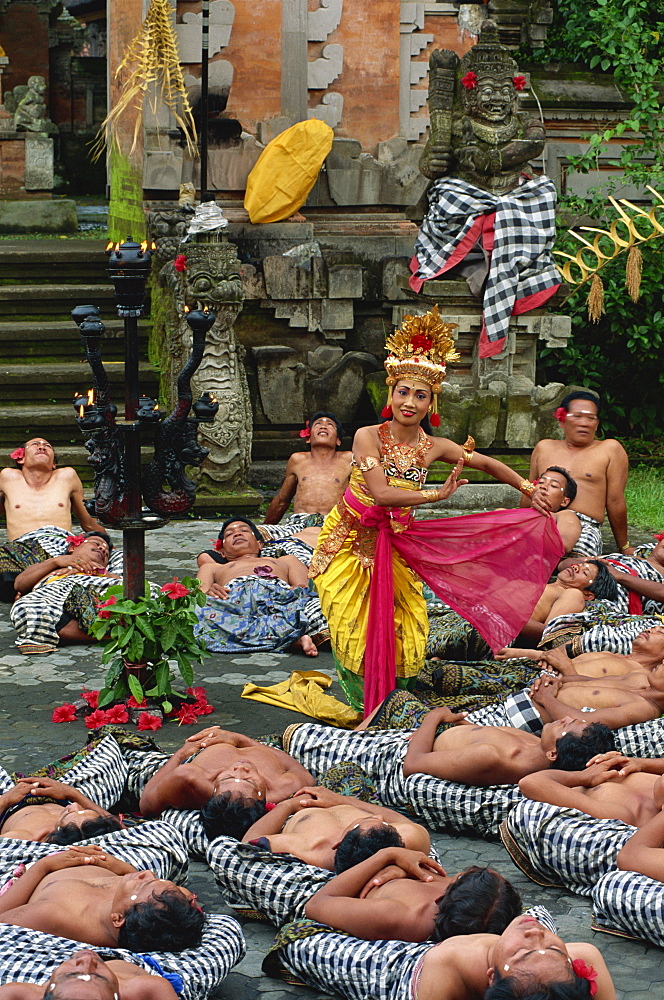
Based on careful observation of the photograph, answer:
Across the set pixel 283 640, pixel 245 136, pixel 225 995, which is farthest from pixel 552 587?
pixel 245 136

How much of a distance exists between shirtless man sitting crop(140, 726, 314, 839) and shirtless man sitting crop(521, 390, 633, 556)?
149 inches

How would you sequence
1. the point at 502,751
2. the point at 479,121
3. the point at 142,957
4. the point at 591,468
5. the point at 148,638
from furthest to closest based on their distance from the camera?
the point at 479,121, the point at 591,468, the point at 148,638, the point at 502,751, the point at 142,957

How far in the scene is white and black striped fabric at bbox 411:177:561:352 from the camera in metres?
10.7

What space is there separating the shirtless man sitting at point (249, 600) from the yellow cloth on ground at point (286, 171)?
5458mm

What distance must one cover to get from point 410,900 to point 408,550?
249 centimetres

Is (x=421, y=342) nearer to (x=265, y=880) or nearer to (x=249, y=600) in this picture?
(x=249, y=600)

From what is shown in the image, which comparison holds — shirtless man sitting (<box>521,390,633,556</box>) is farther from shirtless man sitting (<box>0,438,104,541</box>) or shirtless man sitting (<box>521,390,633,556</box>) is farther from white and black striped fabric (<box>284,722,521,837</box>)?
white and black striped fabric (<box>284,722,521,837</box>)

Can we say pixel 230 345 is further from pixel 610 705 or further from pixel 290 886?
pixel 290 886

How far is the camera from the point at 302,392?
12023 mm

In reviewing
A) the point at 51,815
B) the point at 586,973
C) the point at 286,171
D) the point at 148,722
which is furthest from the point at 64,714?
the point at 286,171

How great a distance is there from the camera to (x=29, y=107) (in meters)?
19.7

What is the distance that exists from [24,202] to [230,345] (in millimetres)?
7825

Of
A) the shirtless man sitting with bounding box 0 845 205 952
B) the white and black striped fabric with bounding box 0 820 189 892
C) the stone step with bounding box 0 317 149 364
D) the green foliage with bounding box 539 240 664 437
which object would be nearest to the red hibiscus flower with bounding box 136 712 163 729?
the white and black striped fabric with bounding box 0 820 189 892

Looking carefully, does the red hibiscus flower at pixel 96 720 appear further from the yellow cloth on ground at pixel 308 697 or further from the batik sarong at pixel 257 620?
the batik sarong at pixel 257 620
